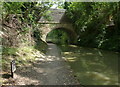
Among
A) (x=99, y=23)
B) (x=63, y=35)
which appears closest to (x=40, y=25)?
(x=99, y=23)

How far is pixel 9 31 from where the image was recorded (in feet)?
25.1

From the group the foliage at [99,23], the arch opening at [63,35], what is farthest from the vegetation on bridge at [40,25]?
the arch opening at [63,35]

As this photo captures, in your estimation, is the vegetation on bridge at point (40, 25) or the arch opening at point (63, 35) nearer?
the vegetation on bridge at point (40, 25)

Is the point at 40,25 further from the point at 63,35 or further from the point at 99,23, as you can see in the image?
the point at 63,35

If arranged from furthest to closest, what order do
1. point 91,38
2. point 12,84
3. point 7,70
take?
point 91,38 → point 7,70 → point 12,84

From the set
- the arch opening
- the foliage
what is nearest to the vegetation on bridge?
the foliage

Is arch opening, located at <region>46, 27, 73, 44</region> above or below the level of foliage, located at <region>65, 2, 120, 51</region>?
below

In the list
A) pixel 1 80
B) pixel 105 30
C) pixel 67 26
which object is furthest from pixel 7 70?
pixel 67 26

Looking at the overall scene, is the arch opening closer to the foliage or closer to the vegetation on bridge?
the vegetation on bridge

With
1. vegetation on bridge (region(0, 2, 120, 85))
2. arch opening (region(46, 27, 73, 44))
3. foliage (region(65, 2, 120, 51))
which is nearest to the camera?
vegetation on bridge (region(0, 2, 120, 85))

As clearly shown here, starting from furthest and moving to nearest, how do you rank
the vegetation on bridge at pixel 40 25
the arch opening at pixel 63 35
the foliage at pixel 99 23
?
the arch opening at pixel 63 35
the foliage at pixel 99 23
the vegetation on bridge at pixel 40 25

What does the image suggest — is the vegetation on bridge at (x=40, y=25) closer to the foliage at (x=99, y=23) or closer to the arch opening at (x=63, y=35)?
the foliage at (x=99, y=23)

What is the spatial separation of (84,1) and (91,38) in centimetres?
473

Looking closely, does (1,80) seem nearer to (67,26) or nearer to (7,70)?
(7,70)
